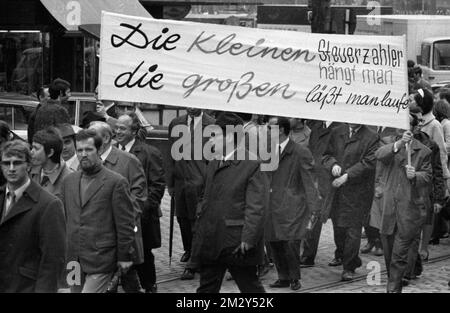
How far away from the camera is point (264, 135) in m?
12.3

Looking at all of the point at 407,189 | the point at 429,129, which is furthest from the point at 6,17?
the point at 407,189

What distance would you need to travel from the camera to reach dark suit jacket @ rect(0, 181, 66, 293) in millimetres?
7863

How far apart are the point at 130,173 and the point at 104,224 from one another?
137 cm

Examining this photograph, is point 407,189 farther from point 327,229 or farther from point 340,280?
point 327,229

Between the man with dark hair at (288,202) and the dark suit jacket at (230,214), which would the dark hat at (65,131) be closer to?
the man with dark hair at (288,202)

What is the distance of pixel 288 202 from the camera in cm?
1250

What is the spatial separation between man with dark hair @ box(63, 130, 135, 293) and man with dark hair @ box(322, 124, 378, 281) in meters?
3.90

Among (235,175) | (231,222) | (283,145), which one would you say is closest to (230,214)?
(231,222)

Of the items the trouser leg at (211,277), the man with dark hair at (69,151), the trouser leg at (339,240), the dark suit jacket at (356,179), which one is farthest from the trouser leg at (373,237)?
the trouser leg at (211,277)

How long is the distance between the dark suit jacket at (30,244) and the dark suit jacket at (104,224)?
1378 millimetres

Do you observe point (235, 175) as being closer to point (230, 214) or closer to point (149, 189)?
point (230, 214)

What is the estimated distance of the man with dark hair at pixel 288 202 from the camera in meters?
12.4

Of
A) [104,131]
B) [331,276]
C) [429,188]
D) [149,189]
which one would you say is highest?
[104,131]
